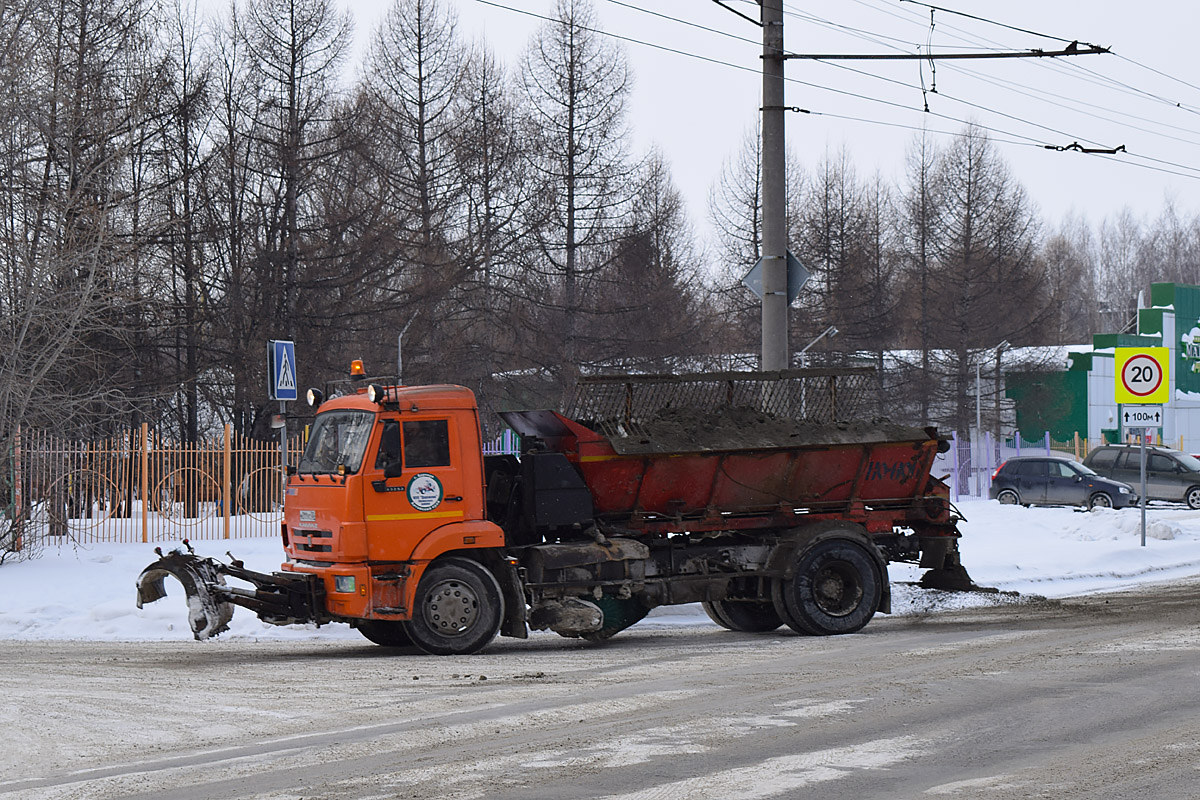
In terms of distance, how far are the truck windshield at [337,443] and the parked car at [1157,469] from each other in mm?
31685

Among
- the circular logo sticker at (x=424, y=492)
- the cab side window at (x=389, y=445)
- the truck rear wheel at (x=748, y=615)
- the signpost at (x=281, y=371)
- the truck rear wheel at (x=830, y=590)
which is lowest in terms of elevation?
the truck rear wheel at (x=748, y=615)

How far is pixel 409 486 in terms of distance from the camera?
12164 millimetres

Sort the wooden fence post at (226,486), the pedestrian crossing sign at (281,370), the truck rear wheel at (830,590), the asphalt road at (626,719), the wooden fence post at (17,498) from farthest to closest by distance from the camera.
A: the wooden fence post at (226,486)
the wooden fence post at (17,498)
the pedestrian crossing sign at (281,370)
the truck rear wheel at (830,590)
the asphalt road at (626,719)

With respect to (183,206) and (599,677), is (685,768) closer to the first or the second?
(599,677)

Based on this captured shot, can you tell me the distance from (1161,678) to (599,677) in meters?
4.32

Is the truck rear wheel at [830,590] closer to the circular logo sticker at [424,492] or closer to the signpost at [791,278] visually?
the signpost at [791,278]

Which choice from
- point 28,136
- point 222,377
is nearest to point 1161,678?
point 28,136

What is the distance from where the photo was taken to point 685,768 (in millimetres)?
7156

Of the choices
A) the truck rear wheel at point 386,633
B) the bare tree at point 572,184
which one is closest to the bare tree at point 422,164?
the bare tree at point 572,184

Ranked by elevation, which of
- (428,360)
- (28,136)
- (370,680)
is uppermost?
(28,136)

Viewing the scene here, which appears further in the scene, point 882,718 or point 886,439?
point 886,439

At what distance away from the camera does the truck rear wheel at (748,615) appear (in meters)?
14.5

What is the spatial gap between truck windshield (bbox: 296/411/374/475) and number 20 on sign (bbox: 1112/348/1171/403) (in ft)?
49.6

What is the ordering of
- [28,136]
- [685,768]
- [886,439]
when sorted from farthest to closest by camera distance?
[28,136] → [886,439] → [685,768]
